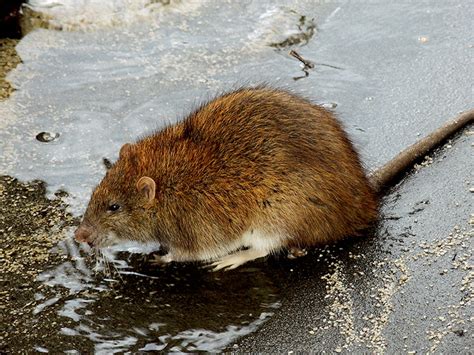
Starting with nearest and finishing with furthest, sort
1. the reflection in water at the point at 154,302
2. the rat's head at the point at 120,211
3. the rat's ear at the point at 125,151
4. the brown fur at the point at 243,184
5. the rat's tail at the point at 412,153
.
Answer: the reflection in water at the point at 154,302 < the brown fur at the point at 243,184 < the rat's head at the point at 120,211 < the rat's ear at the point at 125,151 < the rat's tail at the point at 412,153

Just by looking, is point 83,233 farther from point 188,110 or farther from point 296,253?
point 188,110

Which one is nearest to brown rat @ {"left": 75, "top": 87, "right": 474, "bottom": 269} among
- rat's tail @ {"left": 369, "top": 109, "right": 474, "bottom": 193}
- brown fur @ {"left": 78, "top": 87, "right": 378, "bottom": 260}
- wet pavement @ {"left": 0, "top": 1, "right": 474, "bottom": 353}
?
brown fur @ {"left": 78, "top": 87, "right": 378, "bottom": 260}

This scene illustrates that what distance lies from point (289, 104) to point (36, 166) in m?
2.12

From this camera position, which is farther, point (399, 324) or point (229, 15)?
point (229, 15)

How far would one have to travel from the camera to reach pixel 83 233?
502 centimetres

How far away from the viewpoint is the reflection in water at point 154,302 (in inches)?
176

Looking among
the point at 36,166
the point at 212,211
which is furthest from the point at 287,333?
the point at 36,166

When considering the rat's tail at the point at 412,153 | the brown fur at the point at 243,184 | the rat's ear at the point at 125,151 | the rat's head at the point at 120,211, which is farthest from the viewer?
the rat's tail at the point at 412,153

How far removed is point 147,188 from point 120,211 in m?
0.27

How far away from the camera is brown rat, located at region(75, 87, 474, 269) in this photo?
4980 millimetres

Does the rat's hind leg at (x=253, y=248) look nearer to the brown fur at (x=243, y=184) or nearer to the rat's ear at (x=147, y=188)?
the brown fur at (x=243, y=184)

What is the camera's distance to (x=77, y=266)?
5.09 metres

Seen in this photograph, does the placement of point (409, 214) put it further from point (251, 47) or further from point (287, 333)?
point (251, 47)

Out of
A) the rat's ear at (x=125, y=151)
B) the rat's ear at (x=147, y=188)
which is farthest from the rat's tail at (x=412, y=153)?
the rat's ear at (x=125, y=151)
